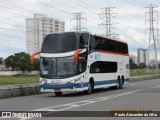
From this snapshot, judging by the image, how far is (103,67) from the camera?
2925cm

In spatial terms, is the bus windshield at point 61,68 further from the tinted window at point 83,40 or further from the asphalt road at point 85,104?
the asphalt road at point 85,104

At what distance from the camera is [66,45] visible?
2450cm

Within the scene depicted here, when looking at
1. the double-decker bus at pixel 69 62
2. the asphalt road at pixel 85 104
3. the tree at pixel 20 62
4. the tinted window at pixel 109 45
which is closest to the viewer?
the asphalt road at pixel 85 104

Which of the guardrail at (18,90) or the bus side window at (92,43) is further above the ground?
the bus side window at (92,43)

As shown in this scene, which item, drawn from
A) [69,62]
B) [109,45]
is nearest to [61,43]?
[69,62]

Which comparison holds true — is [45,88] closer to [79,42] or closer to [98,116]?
[79,42]

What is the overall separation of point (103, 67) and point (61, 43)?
561 centimetres

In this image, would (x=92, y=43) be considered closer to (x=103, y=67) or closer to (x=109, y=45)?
(x=103, y=67)

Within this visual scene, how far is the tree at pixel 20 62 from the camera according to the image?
5650 inches

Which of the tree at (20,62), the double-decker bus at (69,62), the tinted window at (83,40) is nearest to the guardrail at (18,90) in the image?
the double-decker bus at (69,62)

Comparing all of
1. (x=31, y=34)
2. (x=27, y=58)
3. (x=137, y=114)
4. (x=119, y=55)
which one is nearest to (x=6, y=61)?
(x=27, y=58)

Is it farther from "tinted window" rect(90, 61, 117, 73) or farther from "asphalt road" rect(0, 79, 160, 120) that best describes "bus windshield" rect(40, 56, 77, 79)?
"tinted window" rect(90, 61, 117, 73)

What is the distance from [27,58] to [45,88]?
12234cm

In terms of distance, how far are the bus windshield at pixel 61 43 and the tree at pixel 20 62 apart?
117858mm
